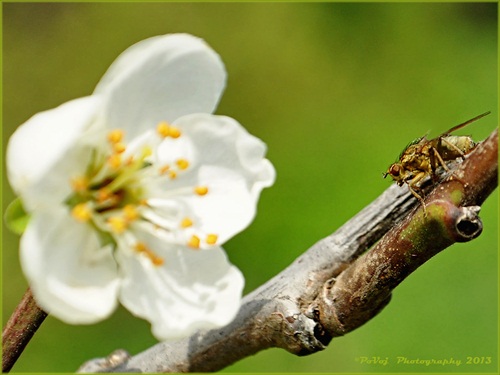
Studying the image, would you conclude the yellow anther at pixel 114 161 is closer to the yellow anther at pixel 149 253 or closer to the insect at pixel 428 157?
the yellow anther at pixel 149 253

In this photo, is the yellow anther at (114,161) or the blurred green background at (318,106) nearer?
the yellow anther at (114,161)

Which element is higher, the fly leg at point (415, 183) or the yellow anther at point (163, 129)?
the yellow anther at point (163, 129)

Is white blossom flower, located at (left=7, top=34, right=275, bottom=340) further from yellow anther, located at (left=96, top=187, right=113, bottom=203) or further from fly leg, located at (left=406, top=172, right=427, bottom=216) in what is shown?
fly leg, located at (left=406, top=172, right=427, bottom=216)

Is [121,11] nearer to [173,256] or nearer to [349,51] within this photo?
[349,51]

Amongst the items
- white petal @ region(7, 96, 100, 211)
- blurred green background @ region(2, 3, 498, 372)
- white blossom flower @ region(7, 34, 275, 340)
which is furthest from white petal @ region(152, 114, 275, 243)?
blurred green background @ region(2, 3, 498, 372)

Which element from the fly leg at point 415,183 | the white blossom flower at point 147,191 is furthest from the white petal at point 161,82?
the fly leg at point 415,183

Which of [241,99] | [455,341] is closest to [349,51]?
[241,99]

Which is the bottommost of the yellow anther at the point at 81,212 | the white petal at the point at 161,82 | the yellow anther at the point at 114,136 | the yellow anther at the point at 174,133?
the yellow anther at the point at 81,212
